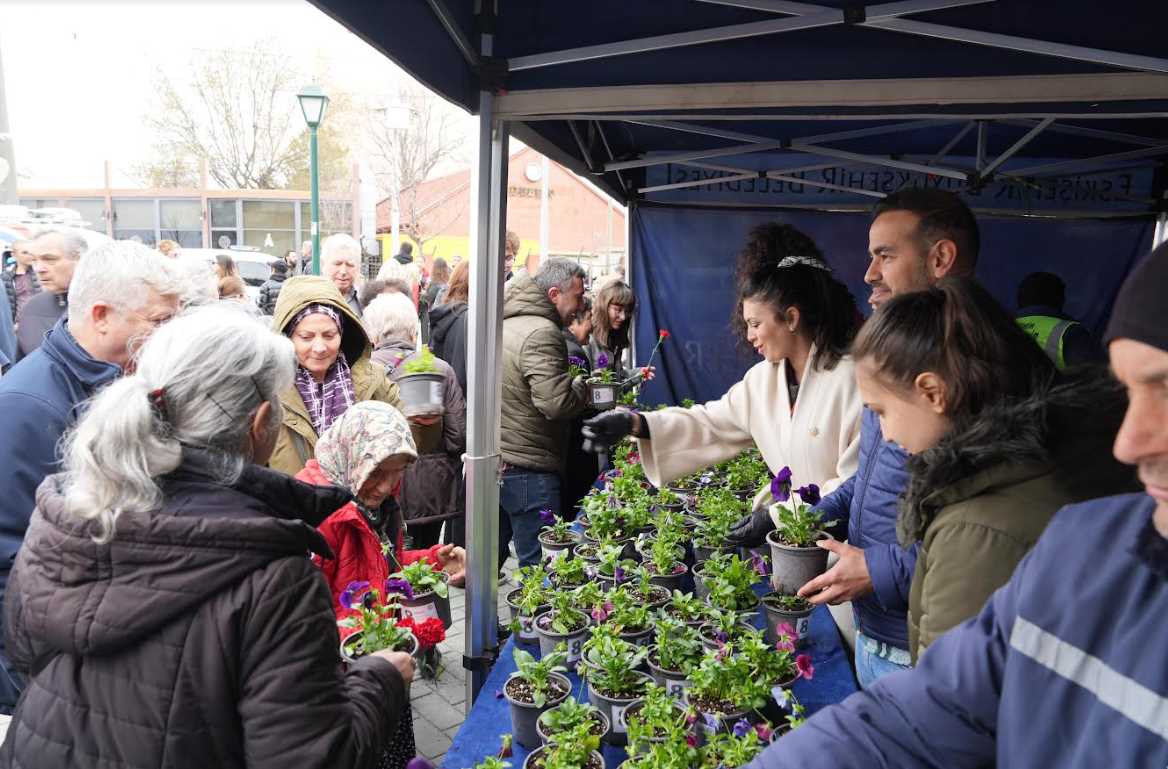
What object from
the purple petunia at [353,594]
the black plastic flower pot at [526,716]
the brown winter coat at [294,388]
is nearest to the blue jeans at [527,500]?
the brown winter coat at [294,388]

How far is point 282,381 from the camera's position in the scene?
5.13ft

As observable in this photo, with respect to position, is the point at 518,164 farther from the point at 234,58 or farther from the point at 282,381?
the point at 282,381

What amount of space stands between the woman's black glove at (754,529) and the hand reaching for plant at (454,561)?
0.99 m

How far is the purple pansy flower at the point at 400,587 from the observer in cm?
209

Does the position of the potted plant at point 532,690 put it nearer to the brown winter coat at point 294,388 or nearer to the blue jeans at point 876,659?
the blue jeans at point 876,659

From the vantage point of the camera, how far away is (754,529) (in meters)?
2.71

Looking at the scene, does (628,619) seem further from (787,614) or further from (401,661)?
(401,661)

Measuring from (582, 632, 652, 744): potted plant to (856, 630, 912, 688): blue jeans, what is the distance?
1.80 ft

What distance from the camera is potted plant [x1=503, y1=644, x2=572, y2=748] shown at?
75.9 inches

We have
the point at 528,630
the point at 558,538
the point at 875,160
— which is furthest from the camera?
the point at 875,160

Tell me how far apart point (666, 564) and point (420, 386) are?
4.27 ft

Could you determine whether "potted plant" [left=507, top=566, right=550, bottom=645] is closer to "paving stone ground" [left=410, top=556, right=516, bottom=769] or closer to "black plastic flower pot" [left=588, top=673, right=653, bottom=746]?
"black plastic flower pot" [left=588, top=673, right=653, bottom=746]

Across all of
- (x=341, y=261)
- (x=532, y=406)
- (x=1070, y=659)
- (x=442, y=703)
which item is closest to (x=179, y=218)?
(x=341, y=261)

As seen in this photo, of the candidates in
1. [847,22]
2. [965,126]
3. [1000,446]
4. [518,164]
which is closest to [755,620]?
[1000,446]
